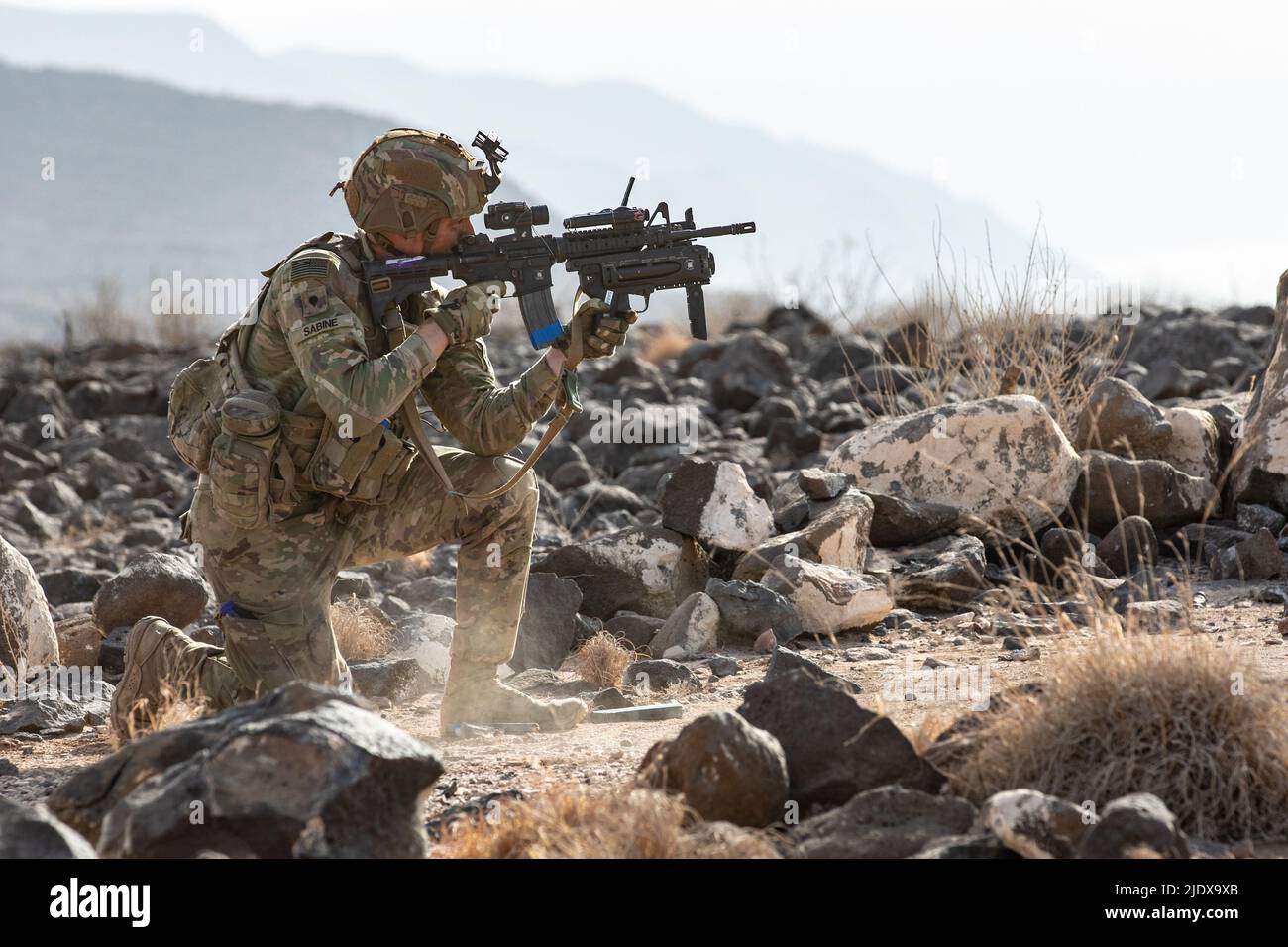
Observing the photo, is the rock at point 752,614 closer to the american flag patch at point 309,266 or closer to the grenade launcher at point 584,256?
the grenade launcher at point 584,256

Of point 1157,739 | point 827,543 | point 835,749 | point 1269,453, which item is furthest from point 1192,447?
point 835,749

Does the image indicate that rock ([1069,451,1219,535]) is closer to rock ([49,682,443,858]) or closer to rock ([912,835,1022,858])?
rock ([912,835,1022,858])

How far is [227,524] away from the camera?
4.98 m

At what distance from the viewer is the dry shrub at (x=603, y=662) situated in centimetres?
577

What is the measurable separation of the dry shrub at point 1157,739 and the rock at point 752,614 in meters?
2.40

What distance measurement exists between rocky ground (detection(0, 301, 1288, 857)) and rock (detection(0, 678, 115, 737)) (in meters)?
0.02

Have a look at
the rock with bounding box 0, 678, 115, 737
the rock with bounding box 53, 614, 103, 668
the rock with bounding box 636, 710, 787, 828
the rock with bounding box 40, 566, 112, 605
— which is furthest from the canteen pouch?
the rock with bounding box 40, 566, 112, 605

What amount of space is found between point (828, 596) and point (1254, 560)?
187 cm

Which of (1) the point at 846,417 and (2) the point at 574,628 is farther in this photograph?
(1) the point at 846,417

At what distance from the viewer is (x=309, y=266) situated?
4.89 metres

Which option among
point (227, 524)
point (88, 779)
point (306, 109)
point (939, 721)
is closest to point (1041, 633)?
point (939, 721)

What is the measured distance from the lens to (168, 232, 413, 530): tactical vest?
481 cm
